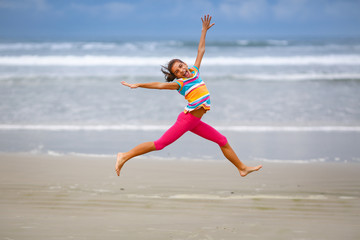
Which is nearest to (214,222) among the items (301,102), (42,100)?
(301,102)

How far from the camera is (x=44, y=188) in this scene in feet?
18.6

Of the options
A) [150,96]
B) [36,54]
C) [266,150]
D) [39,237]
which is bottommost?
[39,237]

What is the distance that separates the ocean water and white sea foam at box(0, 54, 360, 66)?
0.97 meters

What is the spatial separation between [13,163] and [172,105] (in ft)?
19.2

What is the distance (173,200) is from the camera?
523 centimetres

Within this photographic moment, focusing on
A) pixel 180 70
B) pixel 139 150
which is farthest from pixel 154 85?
pixel 139 150

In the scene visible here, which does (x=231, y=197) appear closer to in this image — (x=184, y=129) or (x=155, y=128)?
(x=184, y=129)

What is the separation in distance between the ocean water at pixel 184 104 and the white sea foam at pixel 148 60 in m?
0.97

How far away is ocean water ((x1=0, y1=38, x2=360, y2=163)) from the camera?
7.91 metres

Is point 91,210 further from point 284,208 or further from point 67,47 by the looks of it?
point 67,47

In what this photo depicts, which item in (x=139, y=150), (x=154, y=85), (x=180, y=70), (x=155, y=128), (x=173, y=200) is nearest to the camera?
(x=154, y=85)

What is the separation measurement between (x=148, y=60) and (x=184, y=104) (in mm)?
14890

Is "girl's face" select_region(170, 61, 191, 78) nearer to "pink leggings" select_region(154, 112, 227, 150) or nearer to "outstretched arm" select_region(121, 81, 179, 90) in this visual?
"outstretched arm" select_region(121, 81, 179, 90)

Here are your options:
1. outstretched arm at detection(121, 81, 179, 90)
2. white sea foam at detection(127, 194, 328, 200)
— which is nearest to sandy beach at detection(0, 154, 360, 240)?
white sea foam at detection(127, 194, 328, 200)
